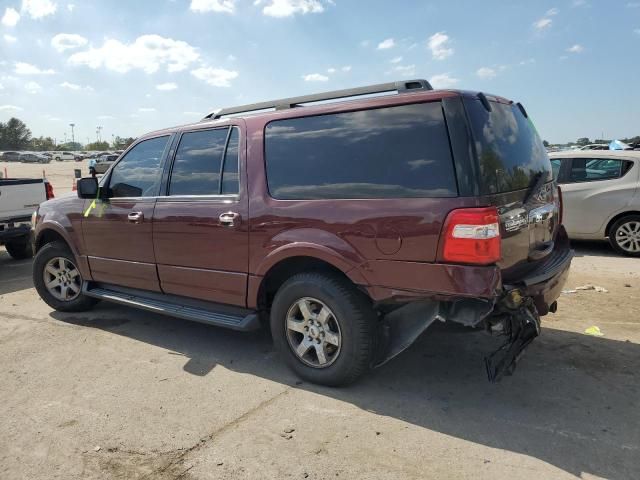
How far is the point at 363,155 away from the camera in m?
3.31

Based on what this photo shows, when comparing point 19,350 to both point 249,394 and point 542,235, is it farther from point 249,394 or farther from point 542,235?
point 542,235

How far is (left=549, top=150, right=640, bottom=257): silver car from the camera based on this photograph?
→ 773cm

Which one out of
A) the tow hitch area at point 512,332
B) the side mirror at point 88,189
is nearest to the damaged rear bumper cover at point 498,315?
the tow hitch area at point 512,332

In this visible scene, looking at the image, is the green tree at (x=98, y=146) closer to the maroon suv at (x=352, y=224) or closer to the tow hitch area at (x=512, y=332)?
the maroon suv at (x=352, y=224)

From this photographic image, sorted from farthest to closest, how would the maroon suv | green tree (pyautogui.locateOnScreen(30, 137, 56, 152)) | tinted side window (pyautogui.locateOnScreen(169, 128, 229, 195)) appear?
green tree (pyautogui.locateOnScreen(30, 137, 56, 152)) < tinted side window (pyautogui.locateOnScreen(169, 128, 229, 195)) < the maroon suv

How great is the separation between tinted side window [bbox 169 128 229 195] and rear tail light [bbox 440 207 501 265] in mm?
2000

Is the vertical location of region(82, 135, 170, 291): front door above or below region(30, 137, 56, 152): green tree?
below

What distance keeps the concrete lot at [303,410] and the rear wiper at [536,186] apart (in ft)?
3.23

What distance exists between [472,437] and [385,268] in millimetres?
1111

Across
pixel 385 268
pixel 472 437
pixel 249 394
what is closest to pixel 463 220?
pixel 385 268

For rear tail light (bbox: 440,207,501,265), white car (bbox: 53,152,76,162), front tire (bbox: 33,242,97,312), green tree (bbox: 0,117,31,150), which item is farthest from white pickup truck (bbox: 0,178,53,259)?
green tree (bbox: 0,117,31,150)

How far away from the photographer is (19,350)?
4504 mm

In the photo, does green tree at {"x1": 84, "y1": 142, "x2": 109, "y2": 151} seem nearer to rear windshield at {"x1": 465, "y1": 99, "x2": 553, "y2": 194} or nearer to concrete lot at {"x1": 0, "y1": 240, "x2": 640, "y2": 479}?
concrete lot at {"x1": 0, "y1": 240, "x2": 640, "y2": 479}

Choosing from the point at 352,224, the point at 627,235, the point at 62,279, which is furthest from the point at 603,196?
the point at 62,279
